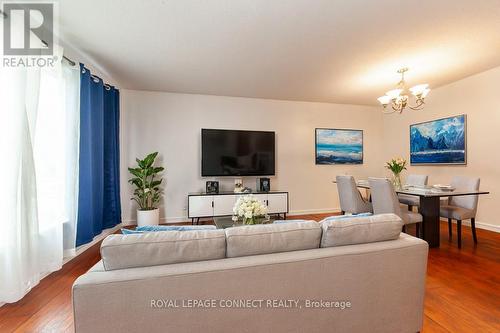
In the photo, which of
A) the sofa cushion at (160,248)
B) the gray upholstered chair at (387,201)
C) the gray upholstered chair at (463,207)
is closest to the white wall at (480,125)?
the gray upholstered chair at (463,207)

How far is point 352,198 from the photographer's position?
11.4 feet

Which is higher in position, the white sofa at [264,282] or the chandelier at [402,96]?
the chandelier at [402,96]

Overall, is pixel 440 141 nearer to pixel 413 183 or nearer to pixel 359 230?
pixel 413 183

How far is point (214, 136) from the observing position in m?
4.32

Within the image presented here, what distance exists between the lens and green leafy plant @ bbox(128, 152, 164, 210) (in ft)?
12.4

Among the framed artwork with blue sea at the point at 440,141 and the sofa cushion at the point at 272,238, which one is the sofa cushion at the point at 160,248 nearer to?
the sofa cushion at the point at 272,238

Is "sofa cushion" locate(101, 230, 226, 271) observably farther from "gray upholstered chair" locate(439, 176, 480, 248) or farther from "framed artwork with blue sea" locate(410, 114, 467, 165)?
"framed artwork with blue sea" locate(410, 114, 467, 165)

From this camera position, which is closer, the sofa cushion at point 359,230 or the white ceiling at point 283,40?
the sofa cushion at point 359,230

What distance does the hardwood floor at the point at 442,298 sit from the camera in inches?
62.7

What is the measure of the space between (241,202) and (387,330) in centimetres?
149

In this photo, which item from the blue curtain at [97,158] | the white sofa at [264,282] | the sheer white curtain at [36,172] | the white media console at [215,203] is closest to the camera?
the white sofa at [264,282]

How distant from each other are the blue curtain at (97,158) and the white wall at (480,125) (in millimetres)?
5609

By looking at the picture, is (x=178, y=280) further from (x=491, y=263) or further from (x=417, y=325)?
(x=491, y=263)

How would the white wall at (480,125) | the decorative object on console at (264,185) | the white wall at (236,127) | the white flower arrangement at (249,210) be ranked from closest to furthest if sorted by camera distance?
the white flower arrangement at (249,210), the white wall at (480,125), the white wall at (236,127), the decorative object on console at (264,185)
